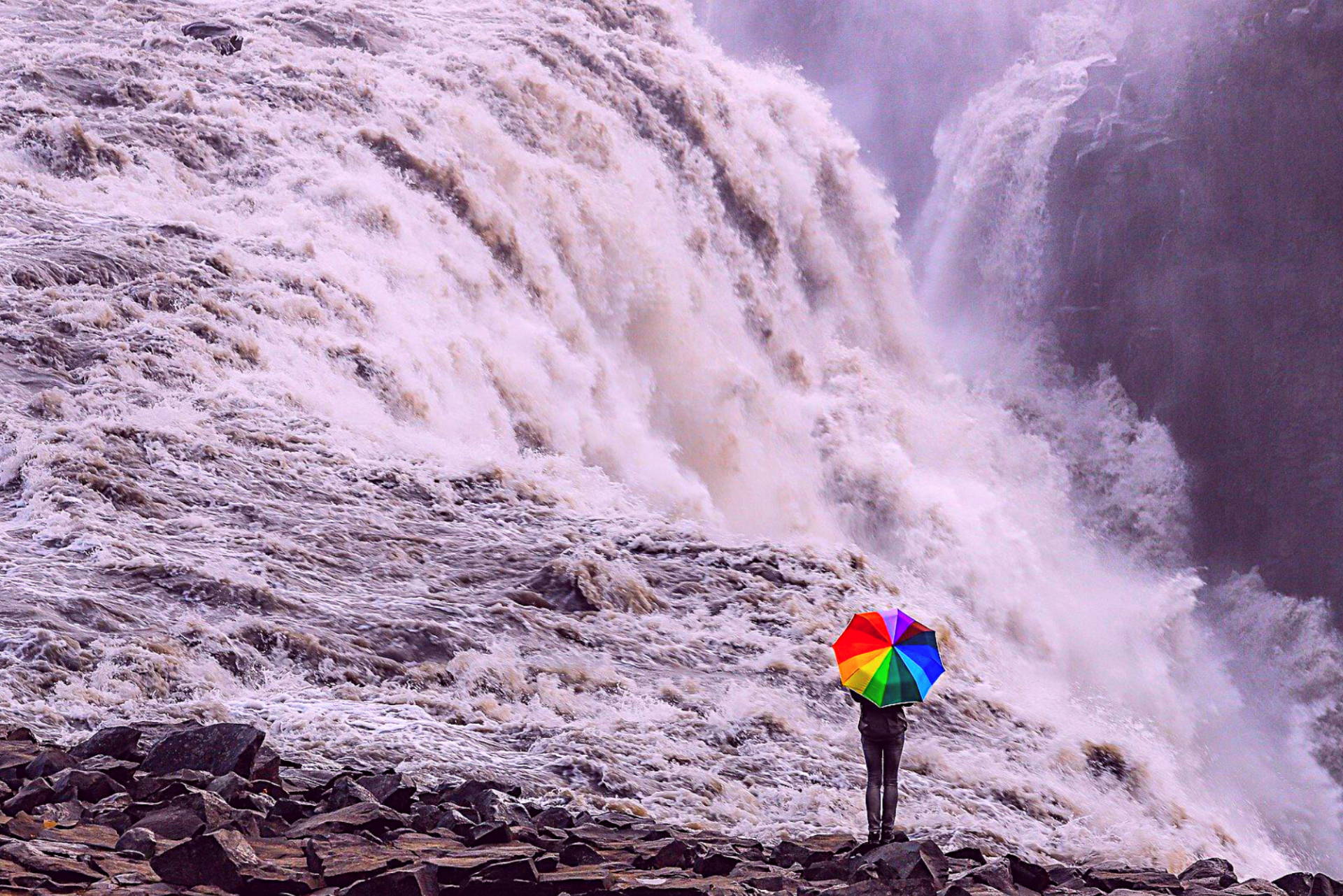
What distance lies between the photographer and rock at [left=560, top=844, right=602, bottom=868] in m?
5.74

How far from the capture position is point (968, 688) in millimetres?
11398

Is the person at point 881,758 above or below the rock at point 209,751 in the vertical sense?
above

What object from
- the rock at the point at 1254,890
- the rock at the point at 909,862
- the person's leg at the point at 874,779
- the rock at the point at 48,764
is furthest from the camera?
the person's leg at the point at 874,779

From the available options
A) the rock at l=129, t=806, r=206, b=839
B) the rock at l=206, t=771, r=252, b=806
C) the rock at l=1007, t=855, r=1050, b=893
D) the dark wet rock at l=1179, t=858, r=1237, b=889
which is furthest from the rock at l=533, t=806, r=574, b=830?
the dark wet rock at l=1179, t=858, r=1237, b=889

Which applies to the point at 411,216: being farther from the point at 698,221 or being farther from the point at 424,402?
the point at 698,221

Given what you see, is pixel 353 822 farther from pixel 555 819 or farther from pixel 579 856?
pixel 555 819

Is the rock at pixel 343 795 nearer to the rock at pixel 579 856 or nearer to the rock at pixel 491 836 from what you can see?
the rock at pixel 491 836

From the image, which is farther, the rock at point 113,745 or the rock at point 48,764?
the rock at point 113,745

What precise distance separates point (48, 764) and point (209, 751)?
0.71 m

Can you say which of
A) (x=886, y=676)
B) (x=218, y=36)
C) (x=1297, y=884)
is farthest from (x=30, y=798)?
(x=218, y=36)

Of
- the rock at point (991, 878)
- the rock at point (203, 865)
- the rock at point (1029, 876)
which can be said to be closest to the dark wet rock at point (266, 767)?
the rock at point (203, 865)

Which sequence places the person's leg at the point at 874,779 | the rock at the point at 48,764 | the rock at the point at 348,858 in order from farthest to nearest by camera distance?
the person's leg at the point at 874,779 → the rock at the point at 48,764 → the rock at the point at 348,858

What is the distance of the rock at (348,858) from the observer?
5055 mm

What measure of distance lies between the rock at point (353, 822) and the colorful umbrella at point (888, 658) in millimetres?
2237
